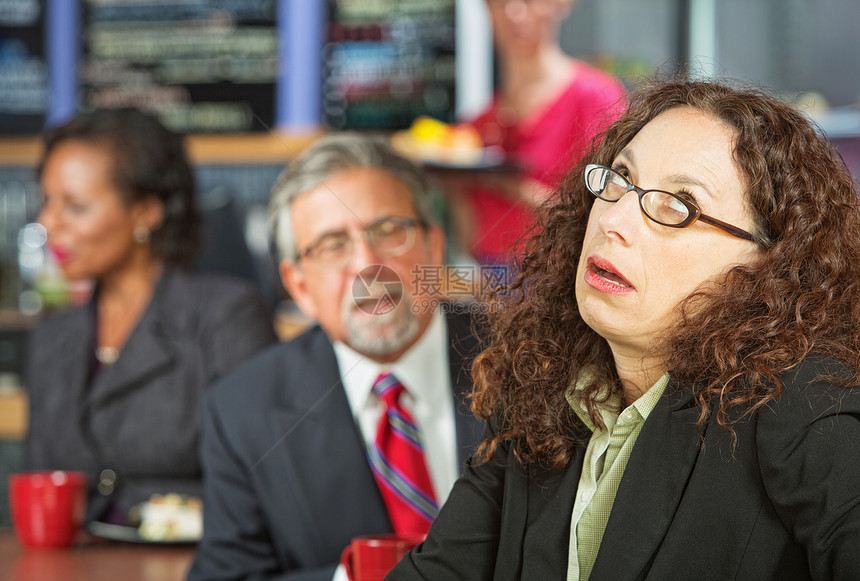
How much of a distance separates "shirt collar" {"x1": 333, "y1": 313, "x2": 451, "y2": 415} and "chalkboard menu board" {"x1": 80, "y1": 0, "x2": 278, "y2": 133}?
7.60 feet

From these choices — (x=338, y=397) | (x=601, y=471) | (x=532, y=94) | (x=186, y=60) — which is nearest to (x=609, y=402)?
(x=601, y=471)

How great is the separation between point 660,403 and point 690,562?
114mm

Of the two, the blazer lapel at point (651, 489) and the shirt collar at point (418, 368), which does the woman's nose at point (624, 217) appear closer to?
the blazer lapel at point (651, 489)

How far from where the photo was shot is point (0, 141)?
11.2ft

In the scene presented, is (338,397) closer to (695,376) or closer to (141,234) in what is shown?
(695,376)

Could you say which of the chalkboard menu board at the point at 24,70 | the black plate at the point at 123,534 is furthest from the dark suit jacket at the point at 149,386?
the chalkboard menu board at the point at 24,70

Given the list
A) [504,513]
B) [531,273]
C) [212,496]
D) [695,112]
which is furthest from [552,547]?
[212,496]

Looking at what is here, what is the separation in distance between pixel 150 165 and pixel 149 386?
0.49m

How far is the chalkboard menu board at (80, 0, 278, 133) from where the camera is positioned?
3271 mm

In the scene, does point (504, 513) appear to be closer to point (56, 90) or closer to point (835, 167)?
point (835, 167)

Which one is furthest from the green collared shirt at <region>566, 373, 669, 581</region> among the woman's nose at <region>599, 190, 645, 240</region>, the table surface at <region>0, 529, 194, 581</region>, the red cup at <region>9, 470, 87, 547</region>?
the red cup at <region>9, 470, 87, 547</region>

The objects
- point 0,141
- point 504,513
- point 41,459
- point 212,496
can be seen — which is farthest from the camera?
point 0,141

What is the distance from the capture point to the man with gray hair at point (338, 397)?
995mm

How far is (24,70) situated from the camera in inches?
136
